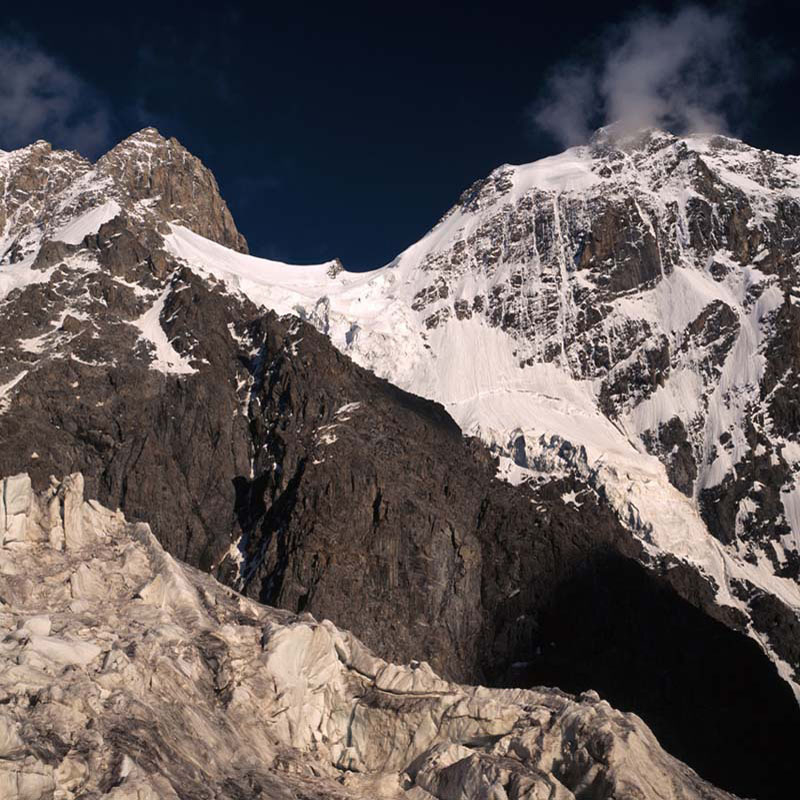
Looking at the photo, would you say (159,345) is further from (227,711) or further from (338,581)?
(227,711)

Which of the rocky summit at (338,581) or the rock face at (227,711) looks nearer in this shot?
the rock face at (227,711)

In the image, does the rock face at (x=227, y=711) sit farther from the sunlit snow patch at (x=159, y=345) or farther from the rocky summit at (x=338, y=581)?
the sunlit snow patch at (x=159, y=345)

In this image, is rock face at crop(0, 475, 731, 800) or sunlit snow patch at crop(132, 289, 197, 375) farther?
sunlit snow patch at crop(132, 289, 197, 375)

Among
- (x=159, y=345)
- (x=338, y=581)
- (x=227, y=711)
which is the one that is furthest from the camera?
(x=159, y=345)

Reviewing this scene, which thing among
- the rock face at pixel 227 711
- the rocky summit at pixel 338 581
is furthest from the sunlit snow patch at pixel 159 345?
the rock face at pixel 227 711

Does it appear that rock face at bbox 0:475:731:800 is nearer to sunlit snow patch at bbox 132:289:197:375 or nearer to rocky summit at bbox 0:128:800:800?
rocky summit at bbox 0:128:800:800

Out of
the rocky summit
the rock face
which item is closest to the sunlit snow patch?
the rocky summit

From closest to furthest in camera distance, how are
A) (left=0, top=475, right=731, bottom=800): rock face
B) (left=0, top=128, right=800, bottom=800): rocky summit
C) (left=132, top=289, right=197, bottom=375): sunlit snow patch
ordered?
(left=0, top=475, right=731, bottom=800): rock face → (left=0, top=128, right=800, bottom=800): rocky summit → (left=132, top=289, right=197, bottom=375): sunlit snow patch

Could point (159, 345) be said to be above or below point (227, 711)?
above

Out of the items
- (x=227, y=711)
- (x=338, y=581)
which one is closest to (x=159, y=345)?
(x=338, y=581)
